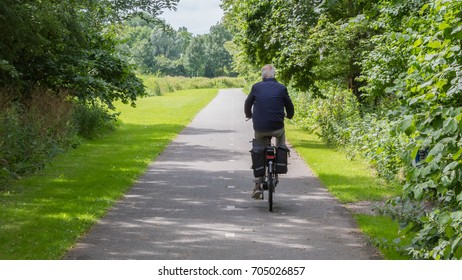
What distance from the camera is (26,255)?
756 cm

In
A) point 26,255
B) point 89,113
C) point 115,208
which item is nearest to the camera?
point 26,255

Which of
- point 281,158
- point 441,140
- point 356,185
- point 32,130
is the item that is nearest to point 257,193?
point 281,158

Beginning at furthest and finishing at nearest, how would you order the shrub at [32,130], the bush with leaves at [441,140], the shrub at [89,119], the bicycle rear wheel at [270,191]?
1. the shrub at [89,119]
2. the shrub at [32,130]
3. the bicycle rear wheel at [270,191]
4. the bush with leaves at [441,140]

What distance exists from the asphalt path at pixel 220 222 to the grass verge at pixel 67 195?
0.27 m

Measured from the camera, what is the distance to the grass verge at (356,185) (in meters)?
8.42

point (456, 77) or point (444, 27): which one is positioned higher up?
point (444, 27)

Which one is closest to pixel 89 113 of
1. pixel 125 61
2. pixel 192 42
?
pixel 125 61

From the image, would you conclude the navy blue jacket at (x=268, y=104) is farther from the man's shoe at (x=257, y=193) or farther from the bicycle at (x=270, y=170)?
the man's shoe at (x=257, y=193)

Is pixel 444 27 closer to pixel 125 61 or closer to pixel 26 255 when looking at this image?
pixel 26 255

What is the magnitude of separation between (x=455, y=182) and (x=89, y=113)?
1774 cm

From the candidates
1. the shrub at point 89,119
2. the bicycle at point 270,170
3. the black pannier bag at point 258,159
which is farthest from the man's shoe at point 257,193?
the shrub at point 89,119

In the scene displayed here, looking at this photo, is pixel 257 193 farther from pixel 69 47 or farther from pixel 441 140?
pixel 69 47
